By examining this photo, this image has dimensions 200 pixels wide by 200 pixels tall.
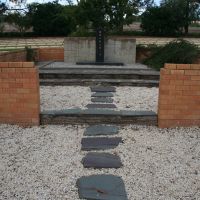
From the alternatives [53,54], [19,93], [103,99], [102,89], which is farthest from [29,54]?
[19,93]

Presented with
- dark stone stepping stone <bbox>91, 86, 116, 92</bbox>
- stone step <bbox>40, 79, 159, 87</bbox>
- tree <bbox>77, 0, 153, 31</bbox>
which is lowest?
dark stone stepping stone <bbox>91, 86, 116, 92</bbox>

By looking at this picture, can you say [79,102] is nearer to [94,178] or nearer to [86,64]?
[94,178]

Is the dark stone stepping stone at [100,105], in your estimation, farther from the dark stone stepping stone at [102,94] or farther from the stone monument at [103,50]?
the stone monument at [103,50]

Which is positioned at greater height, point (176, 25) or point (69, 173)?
point (176, 25)

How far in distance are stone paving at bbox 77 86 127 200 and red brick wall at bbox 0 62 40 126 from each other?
2.97 ft

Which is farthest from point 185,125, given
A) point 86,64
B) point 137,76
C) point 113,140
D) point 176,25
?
point 176,25

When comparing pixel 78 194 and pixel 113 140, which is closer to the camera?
pixel 78 194

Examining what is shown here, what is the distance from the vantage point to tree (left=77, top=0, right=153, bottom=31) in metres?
12.7

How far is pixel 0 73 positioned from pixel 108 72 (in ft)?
14.0

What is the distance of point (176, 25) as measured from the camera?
32.5m

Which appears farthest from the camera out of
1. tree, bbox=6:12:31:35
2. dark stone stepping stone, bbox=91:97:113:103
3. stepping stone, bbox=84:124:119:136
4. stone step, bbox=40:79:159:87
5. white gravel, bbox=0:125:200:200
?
tree, bbox=6:12:31:35

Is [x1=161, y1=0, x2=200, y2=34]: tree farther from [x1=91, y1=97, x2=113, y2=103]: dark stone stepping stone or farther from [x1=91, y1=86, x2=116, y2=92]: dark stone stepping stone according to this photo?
[x1=91, y1=97, x2=113, y2=103]: dark stone stepping stone

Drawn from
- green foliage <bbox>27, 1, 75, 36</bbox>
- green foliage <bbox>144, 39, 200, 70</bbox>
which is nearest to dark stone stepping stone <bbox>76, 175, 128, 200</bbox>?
green foliage <bbox>144, 39, 200, 70</bbox>

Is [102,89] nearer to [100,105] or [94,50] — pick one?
[100,105]
